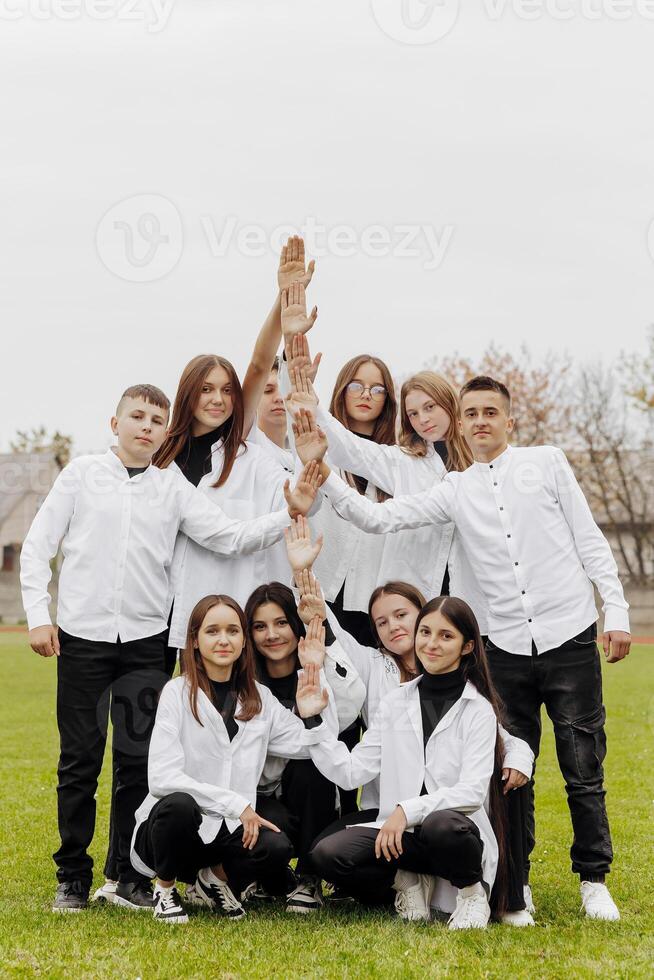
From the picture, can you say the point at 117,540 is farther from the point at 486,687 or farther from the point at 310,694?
the point at 486,687

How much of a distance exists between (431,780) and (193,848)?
1.04m

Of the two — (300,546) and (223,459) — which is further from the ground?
(223,459)

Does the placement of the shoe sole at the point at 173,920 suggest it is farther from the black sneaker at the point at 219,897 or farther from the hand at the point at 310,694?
the hand at the point at 310,694

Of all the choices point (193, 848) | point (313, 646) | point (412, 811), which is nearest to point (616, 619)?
point (412, 811)

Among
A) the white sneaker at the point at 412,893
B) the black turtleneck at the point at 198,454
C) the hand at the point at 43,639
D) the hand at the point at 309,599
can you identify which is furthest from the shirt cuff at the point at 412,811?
the black turtleneck at the point at 198,454

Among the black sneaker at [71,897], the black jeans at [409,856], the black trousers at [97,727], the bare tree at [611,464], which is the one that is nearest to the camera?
the black jeans at [409,856]

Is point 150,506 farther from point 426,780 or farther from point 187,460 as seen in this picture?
point 426,780

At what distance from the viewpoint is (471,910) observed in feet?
15.1

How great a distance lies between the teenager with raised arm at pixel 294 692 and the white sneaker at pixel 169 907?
48cm

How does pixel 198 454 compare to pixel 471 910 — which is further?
pixel 198 454

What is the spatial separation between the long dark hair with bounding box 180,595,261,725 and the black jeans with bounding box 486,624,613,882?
1109 millimetres

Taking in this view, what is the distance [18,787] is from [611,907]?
5.64 m

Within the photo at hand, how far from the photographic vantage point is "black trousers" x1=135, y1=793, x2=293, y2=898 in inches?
183

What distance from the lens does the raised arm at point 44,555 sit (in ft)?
16.0
